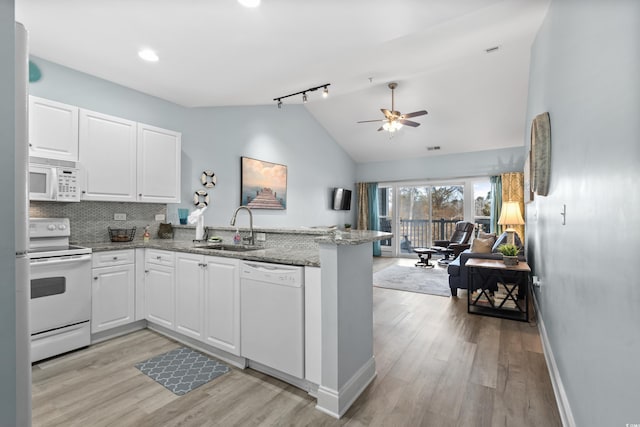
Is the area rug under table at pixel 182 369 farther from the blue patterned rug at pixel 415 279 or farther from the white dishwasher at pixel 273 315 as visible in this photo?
the blue patterned rug at pixel 415 279

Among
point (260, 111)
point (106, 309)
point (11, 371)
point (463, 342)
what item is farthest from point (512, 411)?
point (260, 111)

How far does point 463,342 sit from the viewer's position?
2.79 m

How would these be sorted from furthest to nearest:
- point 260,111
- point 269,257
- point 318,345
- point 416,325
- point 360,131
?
point 360,131
point 260,111
point 416,325
point 269,257
point 318,345

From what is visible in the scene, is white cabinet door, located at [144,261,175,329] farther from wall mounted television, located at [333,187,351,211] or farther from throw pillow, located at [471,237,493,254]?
wall mounted television, located at [333,187,351,211]

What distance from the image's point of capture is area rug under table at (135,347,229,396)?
6.95 feet

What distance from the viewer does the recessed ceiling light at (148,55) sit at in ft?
9.22

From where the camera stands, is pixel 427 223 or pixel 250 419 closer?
pixel 250 419

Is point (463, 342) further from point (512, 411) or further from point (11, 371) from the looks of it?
point (11, 371)

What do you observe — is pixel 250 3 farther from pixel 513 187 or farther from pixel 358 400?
pixel 513 187

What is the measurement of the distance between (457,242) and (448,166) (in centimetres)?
193

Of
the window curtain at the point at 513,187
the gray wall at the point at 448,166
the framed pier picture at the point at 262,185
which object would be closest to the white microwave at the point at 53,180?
the framed pier picture at the point at 262,185

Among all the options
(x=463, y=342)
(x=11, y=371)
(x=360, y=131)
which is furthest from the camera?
(x=360, y=131)

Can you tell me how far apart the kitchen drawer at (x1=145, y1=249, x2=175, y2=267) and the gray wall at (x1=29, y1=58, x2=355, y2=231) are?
114 centimetres

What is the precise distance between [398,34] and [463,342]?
2973mm
